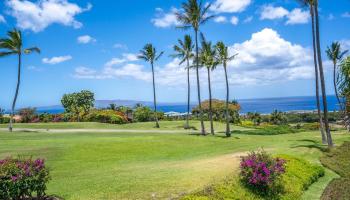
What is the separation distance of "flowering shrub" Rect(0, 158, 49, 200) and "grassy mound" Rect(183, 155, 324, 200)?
5063 mm

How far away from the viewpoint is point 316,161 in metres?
28.9

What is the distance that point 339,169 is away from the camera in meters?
26.7

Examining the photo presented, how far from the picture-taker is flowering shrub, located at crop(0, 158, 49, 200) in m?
12.9

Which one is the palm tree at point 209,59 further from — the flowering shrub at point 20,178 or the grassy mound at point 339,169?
the flowering shrub at point 20,178

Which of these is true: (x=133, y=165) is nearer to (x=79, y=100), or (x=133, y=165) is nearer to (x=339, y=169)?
(x=339, y=169)

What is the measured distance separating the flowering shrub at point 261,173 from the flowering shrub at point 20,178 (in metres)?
9.00

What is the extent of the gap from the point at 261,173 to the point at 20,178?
34.2ft

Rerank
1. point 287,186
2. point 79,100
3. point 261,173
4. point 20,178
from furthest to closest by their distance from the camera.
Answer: point 79,100
point 287,186
point 261,173
point 20,178

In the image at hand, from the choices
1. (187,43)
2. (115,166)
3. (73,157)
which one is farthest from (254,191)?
(187,43)

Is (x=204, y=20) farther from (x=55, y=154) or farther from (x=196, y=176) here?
(x=196, y=176)

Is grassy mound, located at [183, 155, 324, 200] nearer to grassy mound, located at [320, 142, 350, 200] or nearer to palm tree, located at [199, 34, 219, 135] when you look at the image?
grassy mound, located at [320, 142, 350, 200]

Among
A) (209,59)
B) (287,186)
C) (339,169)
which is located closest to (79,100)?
(209,59)

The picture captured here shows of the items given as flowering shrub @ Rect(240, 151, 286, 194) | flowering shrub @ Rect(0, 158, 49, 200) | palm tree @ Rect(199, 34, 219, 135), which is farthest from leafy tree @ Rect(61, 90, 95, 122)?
flowering shrub @ Rect(0, 158, 49, 200)

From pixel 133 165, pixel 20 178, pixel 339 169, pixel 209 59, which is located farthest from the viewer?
pixel 209 59
